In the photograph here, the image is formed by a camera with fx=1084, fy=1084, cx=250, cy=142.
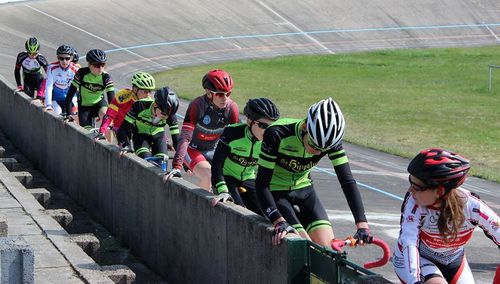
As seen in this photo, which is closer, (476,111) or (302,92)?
(476,111)

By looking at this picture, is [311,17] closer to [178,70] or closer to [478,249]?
[178,70]

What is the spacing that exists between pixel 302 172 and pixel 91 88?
8.91 metres

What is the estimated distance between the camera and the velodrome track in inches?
1801

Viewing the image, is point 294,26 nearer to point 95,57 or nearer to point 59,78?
point 59,78

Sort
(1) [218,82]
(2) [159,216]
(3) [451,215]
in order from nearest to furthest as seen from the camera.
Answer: (3) [451,215] → (1) [218,82] → (2) [159,216]

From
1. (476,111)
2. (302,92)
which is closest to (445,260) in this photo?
(476,111)

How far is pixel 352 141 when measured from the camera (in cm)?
2433

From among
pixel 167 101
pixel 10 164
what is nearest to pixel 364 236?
pixel 167 101

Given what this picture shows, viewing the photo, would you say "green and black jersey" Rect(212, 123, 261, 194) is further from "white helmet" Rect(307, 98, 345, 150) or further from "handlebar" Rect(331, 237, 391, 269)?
"handlebar" Rect(331, 237, 391, 269)

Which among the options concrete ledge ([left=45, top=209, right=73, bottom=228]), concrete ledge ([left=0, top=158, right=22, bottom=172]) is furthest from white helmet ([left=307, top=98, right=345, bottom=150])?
concrete ledge ([left=0, top=158, right=22, bottom=172])

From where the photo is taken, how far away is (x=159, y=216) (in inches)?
449

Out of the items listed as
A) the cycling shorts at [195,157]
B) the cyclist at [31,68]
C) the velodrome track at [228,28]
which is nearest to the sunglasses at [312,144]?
the cycling shorts at [195,157]

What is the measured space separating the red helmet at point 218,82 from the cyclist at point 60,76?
296 inches

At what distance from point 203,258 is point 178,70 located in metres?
32.7
